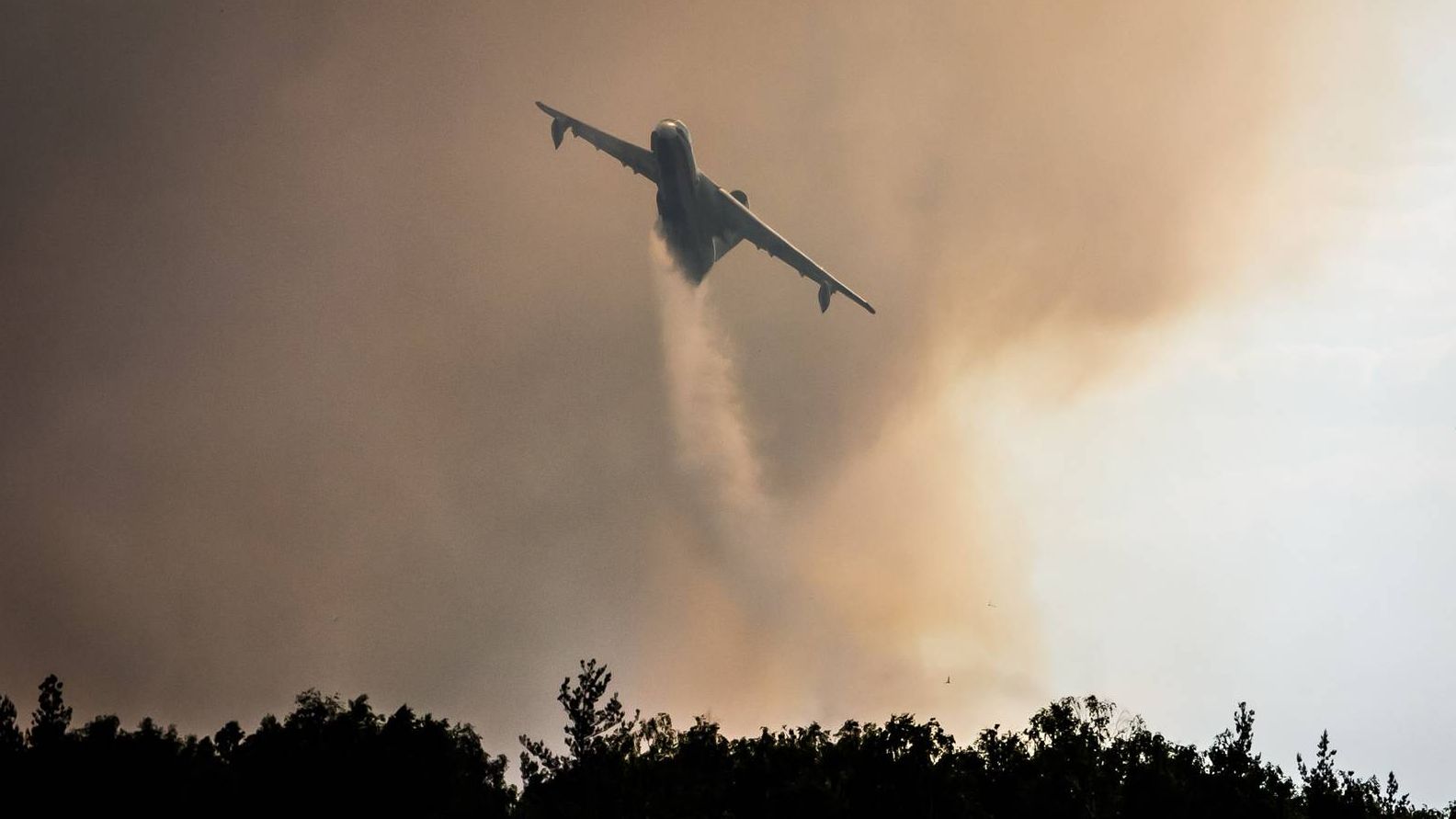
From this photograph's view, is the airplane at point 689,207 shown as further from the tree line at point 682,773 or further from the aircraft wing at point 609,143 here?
the tree line at point 682,773

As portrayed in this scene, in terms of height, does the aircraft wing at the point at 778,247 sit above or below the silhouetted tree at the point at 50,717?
above

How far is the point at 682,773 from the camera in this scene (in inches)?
3248

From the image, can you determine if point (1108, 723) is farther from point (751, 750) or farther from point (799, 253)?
point (799, 253)

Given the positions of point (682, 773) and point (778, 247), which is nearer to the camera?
point (682, 773)

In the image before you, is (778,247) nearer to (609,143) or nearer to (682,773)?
(609,143)

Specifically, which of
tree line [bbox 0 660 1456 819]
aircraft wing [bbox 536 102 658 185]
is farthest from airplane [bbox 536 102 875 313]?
tree line [bbox 0 660 1456 819]

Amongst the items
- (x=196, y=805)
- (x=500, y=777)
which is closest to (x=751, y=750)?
(x=500, y=777)

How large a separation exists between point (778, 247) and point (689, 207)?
1406 cm

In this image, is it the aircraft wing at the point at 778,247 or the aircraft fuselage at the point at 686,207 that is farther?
the aircraft wing at the point at 778,247

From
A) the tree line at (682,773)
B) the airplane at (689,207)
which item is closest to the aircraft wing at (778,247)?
the airplane at (689,207)

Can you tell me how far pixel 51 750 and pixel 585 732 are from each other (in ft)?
169

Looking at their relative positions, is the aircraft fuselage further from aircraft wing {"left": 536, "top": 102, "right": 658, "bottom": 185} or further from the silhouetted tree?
the silhouetted tree

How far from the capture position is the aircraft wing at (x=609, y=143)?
329 feet

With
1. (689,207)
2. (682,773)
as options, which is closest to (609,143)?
(689,207)
